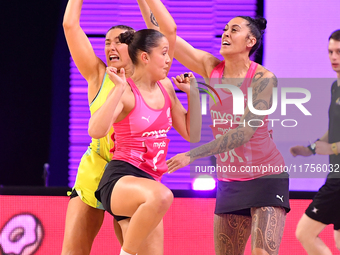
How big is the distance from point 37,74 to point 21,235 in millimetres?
1768

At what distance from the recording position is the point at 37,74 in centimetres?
438

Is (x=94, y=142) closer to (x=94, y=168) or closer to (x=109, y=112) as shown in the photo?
(x=94, y=168)

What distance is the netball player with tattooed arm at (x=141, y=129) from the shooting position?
192 centimetres

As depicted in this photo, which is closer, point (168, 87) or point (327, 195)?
point (168, 87)

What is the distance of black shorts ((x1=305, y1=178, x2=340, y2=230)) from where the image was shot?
9.76ft

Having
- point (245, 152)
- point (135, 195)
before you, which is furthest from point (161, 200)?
point (245, 152)

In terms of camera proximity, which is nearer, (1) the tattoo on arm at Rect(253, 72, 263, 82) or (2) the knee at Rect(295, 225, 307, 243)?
(1) the tattoo on arm at Rect(253, 72, 263, 82)

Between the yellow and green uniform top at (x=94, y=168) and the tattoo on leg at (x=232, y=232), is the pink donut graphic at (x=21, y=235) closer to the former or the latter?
the yellow and green uniform top at (x=94, y=168)

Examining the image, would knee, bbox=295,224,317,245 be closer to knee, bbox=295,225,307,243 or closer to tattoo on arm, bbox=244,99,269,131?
knee, bbox=295,225,307,243

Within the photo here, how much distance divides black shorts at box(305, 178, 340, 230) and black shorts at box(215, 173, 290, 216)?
0.70 metres

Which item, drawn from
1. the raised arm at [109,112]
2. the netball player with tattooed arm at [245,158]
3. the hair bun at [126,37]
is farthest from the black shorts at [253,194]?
the hair bun at [126,37]

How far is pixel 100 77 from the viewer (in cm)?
238

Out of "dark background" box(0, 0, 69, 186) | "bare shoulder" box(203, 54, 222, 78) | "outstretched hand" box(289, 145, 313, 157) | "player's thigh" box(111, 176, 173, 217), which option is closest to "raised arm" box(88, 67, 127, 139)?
"player's thigh" box(111, 176, 173, 217)

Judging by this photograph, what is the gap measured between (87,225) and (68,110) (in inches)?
82.3
